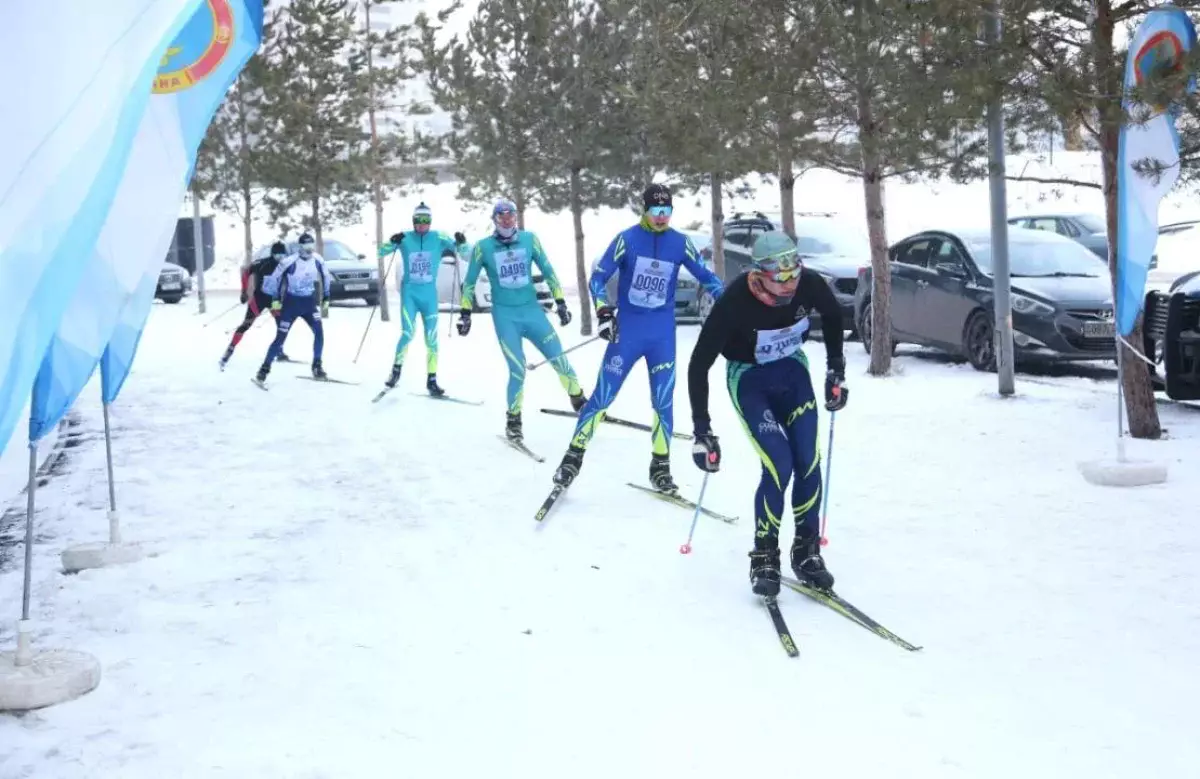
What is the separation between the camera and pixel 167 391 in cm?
1658

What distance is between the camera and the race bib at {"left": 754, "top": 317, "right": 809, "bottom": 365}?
6.66 meters

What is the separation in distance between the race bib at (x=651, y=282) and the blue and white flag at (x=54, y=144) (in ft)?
19.0

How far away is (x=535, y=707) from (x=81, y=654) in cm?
194

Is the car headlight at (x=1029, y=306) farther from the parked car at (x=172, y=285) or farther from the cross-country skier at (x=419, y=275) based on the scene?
the parked car at (x=172, y=285)

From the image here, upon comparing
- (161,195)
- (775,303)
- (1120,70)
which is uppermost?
(1120,70)

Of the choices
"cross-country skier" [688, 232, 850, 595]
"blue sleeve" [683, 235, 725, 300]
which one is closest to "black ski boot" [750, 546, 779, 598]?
"cross-country skier" [688, 232, 850, 595]

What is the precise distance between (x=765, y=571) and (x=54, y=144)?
391 centimetres

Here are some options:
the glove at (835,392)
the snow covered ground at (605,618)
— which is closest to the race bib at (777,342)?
the glove at (835,392)

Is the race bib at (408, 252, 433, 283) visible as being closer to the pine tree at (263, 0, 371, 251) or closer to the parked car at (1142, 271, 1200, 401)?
the parked car at (1142, 271, 1200, 401)

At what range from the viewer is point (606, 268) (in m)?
9.58

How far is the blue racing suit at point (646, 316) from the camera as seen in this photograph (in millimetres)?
9555

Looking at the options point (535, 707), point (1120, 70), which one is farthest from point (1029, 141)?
point (535, 707)

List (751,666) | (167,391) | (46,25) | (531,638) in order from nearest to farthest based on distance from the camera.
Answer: (46,25)
(751,666)
(531,638)
(167,391)

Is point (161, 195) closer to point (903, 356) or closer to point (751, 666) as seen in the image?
point (751, 666)
